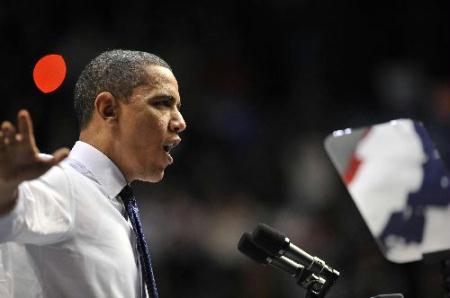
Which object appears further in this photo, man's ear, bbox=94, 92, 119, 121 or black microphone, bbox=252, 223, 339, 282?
man's ear, bbox=94, 92, 119, 121

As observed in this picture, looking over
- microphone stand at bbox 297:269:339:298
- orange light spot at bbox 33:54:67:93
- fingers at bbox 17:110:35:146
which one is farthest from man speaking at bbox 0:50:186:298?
orange light spot at bbox 33:54:67:93

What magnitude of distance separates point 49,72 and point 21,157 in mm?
3919

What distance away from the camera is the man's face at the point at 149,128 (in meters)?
2.26

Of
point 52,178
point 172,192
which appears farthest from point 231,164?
point 52,178

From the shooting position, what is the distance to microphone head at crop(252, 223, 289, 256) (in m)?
2.04

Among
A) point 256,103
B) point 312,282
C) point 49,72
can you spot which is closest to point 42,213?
point 312,282

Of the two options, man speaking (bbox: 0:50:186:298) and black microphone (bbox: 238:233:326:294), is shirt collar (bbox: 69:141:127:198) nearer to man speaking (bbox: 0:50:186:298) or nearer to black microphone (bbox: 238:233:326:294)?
man speaking (bbox: 0:50:186:298)

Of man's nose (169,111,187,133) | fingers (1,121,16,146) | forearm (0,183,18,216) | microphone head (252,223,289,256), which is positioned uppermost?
fingers (1,121,16,146)

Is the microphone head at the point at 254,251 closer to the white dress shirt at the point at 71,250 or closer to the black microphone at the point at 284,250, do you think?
the black microphone at the point at 284,250

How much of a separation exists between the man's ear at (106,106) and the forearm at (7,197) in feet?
2.05

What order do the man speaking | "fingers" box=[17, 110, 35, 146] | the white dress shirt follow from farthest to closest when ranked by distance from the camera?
1. the white dress shirt
2. the man speaking
3. "fingers" box=[17, 110, 35, 146]

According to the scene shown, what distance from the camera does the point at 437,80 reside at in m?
6.16

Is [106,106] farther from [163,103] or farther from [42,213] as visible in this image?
[42,213]

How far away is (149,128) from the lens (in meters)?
2.27
